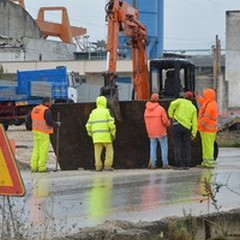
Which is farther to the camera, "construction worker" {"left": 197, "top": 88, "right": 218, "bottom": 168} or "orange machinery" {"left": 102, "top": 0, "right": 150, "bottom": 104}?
"orange machinery" {"left": 102, "top": 0, "right": 150, "bottom": 104}

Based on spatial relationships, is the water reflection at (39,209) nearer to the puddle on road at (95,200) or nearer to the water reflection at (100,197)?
the puddle on road at (95,200)

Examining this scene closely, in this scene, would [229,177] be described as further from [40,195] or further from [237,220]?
[237,220]

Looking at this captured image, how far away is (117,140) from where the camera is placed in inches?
704

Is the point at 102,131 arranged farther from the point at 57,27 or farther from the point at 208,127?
the point at 57,27

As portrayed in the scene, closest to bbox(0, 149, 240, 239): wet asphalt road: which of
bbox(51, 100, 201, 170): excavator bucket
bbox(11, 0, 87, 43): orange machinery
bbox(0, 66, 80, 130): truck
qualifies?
bbox(51, 100, 201, 170): excavator bucket

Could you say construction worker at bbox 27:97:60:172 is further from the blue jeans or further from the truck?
the truck

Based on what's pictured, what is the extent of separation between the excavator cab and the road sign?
53.3 feet

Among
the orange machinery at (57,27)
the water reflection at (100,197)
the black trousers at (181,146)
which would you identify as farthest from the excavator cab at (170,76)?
the orange machinery at (57,27)

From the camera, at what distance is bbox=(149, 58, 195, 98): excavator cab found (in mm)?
23172

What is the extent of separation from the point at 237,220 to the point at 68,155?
9.45m

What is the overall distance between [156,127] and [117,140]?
126 centimetres

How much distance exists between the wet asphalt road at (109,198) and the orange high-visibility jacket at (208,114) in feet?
3.66

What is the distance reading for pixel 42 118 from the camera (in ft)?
56.4

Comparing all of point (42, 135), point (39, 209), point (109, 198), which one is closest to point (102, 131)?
point (42, 135)
